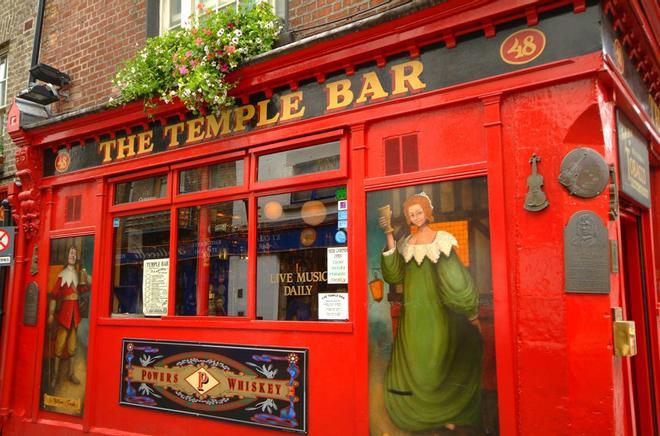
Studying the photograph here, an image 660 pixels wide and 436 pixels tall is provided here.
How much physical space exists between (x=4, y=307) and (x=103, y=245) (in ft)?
10.1

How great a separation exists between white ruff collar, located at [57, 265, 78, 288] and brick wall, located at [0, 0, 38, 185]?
2521 mm

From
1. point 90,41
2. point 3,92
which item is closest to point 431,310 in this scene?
point 90,41

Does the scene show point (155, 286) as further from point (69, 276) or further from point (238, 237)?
point (69, 276)

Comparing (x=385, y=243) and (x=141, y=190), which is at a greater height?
(x=141, y=190)

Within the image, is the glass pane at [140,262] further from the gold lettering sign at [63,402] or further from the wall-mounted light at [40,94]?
the wall-mounted light at [40,94]

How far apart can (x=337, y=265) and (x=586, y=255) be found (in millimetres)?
2222

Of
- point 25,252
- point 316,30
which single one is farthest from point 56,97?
point 316,30

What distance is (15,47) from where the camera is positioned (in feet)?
31.2

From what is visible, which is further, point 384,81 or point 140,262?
point 140,262

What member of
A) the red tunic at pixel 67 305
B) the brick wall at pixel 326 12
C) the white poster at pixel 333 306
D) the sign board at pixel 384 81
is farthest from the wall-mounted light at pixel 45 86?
the white poster at pixel 333 306

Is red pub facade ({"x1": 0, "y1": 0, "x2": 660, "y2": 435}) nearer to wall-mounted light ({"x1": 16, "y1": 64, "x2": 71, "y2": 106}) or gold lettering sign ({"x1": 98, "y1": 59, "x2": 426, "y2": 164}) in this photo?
gold lettering sign ({"x1": 98, "y1": 59, "x2": 426, "y2": 164})

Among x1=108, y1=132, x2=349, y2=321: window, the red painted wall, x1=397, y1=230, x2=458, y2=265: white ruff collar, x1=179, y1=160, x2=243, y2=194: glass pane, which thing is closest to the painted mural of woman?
x1=397, y1=230, x2=458, y2=265: white ruff collar

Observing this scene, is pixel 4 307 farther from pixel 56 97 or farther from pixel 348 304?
pixel 348 304

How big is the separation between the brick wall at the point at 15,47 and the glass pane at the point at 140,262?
10.8ft
